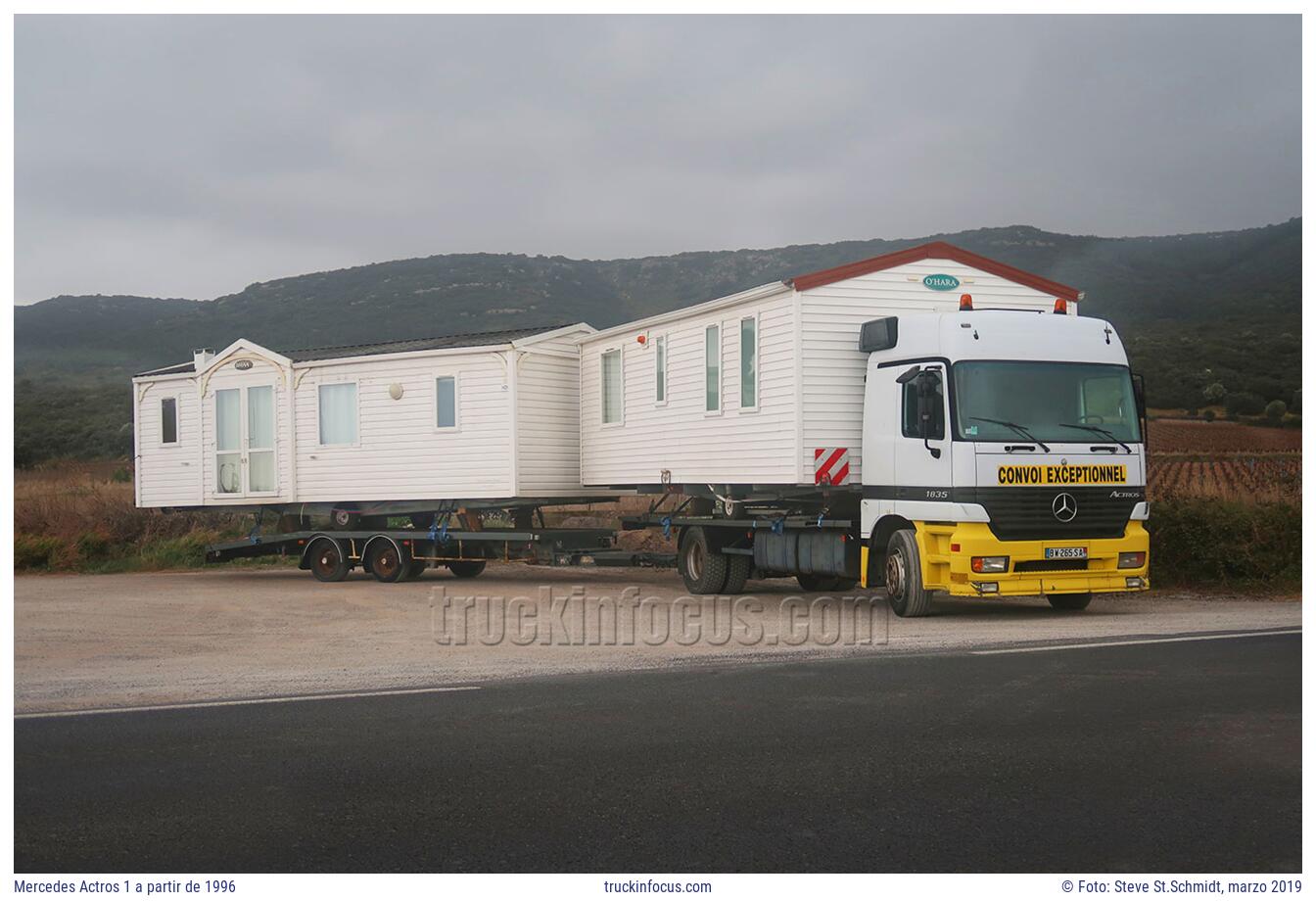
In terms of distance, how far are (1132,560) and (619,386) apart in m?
8.07

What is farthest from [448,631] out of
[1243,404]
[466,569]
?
[1243,404]

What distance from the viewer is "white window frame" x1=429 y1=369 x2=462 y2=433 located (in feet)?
69.0

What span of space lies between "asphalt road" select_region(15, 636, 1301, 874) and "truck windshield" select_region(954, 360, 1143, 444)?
455cm

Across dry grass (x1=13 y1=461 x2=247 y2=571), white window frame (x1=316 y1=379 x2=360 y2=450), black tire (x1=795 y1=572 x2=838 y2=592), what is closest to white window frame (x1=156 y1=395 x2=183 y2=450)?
dry grass (x1=13 y1=461 x2=247 y2=571)

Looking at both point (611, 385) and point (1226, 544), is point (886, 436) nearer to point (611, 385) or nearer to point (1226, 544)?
point (1226, 544)

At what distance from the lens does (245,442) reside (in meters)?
22.8

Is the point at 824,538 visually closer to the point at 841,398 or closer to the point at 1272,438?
the point at 841,398

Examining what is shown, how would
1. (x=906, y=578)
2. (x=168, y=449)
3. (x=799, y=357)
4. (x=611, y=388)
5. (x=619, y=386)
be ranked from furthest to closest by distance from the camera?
(x=168, y=449) < (x=611, y=388) < (x=619, y=386) < (x=799, y=357) < (x=906, y=578)

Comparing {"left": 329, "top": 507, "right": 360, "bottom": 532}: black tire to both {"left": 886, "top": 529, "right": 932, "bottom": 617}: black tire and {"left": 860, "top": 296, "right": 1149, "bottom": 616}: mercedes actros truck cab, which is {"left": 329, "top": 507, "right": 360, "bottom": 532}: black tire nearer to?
{"left": 886, "top": 529, "right": 932, "bottom": 617}: black tire

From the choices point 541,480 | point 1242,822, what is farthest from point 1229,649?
point 541,480

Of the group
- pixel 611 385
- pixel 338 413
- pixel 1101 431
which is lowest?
pixel 1101 431

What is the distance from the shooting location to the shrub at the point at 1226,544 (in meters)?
17.0

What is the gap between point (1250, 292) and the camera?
70438mm

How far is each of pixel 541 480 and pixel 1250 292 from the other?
59.7 meters
